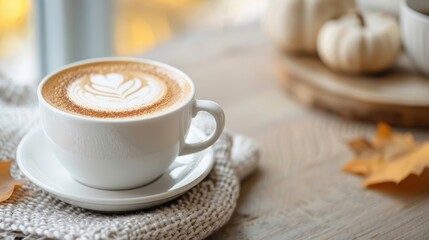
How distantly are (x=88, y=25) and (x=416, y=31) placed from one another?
1.83 ft

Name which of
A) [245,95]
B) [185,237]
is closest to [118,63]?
[185,237]

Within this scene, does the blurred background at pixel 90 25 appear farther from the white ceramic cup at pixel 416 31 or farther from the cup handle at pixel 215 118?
the cup handle at pixel 215 118

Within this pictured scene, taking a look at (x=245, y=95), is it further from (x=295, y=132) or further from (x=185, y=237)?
(x=185, y=237)

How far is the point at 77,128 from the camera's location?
0.63 metres

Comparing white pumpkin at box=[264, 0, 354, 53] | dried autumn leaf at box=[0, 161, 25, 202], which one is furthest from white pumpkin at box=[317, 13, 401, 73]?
dried autumn leaf at box=[0, 161, 25, 202]

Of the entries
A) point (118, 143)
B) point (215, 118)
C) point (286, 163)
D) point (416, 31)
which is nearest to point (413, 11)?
point (416, 31)

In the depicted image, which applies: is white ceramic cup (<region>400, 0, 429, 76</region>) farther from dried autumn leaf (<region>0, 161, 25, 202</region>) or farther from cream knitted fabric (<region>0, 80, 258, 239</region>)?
dried autumn leaf (<region>0, 161, 25, 202</region>)

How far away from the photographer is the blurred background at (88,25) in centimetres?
120

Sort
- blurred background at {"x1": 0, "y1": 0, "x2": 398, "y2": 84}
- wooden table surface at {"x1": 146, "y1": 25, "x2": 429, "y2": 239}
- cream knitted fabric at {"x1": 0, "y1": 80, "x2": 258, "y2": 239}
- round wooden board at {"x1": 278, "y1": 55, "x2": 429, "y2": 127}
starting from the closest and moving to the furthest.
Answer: cream knitted fabric at {"x1": 0, "y1": 80, "x2": 258, "y2": 239}
wooden table surface at {"x1": 146, "y1": 25, "x2": 429, "y2": 239}
round wooden board at {"x1": 278, "y1": 55, "x2": 429, "y2": 127}
blurred background at {"x1": 0, "y1": 0, "x2": 398, "y2": 84}

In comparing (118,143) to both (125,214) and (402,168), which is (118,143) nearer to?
(125,214)

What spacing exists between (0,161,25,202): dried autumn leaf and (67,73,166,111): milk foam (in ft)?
0.34

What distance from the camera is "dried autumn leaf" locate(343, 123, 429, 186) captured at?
821mm

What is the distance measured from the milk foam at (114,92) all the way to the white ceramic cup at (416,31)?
406 millimetres

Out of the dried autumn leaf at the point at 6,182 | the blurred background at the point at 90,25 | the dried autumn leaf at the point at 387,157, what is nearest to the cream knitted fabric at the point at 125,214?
the dried autumn leaf at the point at 6,182
